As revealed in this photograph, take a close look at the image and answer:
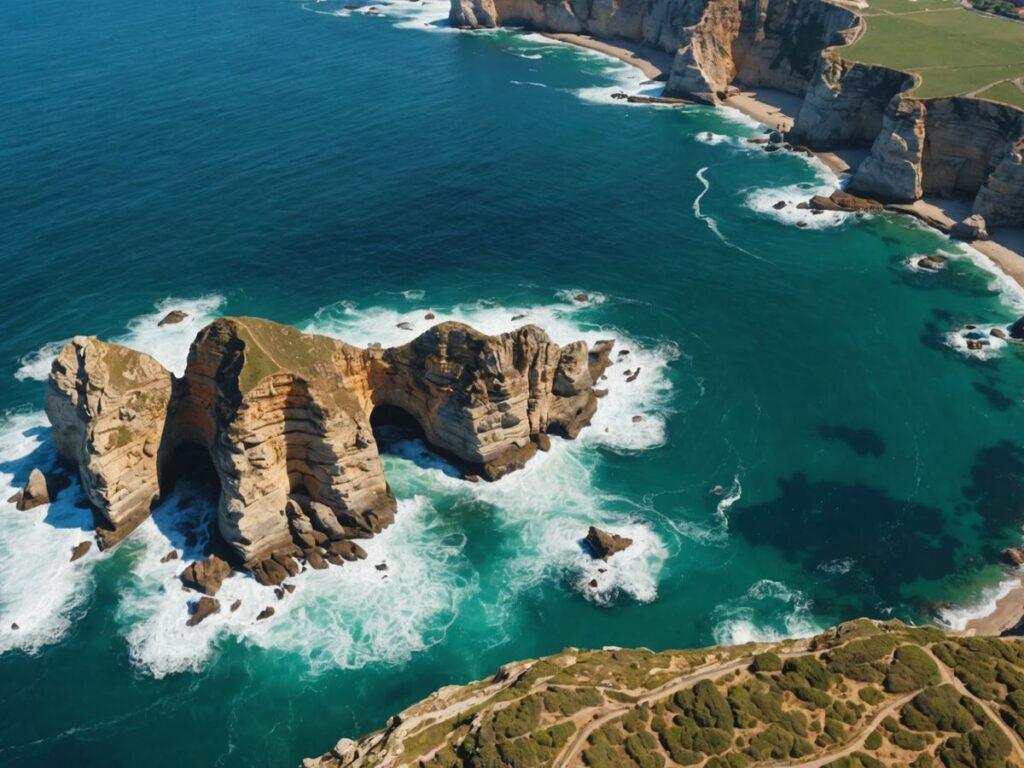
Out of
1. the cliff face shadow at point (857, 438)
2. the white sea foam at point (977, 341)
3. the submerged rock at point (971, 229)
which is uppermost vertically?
the submerged rock at point (971, 229)

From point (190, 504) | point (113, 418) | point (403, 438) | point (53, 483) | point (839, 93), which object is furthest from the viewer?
point (839, 93)

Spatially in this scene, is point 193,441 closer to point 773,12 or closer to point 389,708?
point 389,708

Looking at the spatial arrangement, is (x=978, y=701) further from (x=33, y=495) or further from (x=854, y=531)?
(x=33, y=495)

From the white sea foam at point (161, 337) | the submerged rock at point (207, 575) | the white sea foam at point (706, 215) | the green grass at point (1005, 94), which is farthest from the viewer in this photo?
the green grass at point (1005, 94)

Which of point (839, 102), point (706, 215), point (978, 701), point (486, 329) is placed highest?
point (839, 102)

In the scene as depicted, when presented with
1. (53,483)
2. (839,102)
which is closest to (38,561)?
(53,483)

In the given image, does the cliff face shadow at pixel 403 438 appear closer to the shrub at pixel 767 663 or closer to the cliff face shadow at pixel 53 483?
the cliff face shadow at pixel 53 483

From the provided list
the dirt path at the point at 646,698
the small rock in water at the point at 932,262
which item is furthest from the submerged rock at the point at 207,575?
the small rock in water at the point at 932,262
